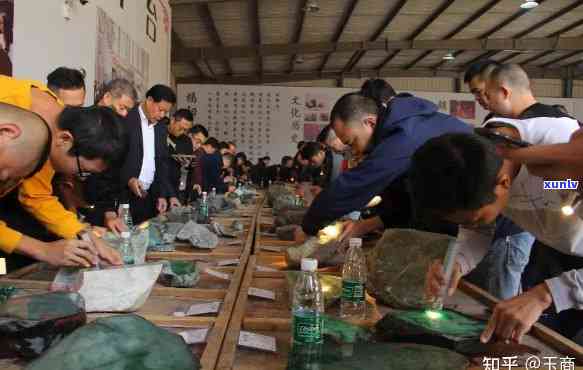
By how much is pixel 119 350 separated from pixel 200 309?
1.68ft

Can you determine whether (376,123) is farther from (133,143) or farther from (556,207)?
(133,143)

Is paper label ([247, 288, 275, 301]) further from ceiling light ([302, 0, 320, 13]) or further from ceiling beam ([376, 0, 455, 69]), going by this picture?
ceiling beam ([376, 0, 455, 69])

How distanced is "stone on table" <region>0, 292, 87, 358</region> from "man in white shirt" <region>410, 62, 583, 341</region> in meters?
0.77

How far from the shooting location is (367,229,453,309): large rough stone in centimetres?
164

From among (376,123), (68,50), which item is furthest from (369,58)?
(376,123)

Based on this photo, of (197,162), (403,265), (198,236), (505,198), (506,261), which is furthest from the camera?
(197,162)

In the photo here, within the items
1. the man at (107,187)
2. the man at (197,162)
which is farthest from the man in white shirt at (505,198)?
the man at (197,162)

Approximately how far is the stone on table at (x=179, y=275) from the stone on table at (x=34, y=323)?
1.73ft

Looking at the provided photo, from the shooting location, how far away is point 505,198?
4.10ft

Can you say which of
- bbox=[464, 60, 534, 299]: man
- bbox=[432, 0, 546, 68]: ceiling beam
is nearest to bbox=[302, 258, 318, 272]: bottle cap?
bbox=[464, 60, 534, 299]: man

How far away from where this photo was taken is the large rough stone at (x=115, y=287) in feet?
4.66

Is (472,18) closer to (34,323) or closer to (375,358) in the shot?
(375,358)

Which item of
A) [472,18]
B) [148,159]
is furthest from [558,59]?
[148,159]

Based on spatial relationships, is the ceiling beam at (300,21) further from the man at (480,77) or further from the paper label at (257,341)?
the paper label at (257,341)
